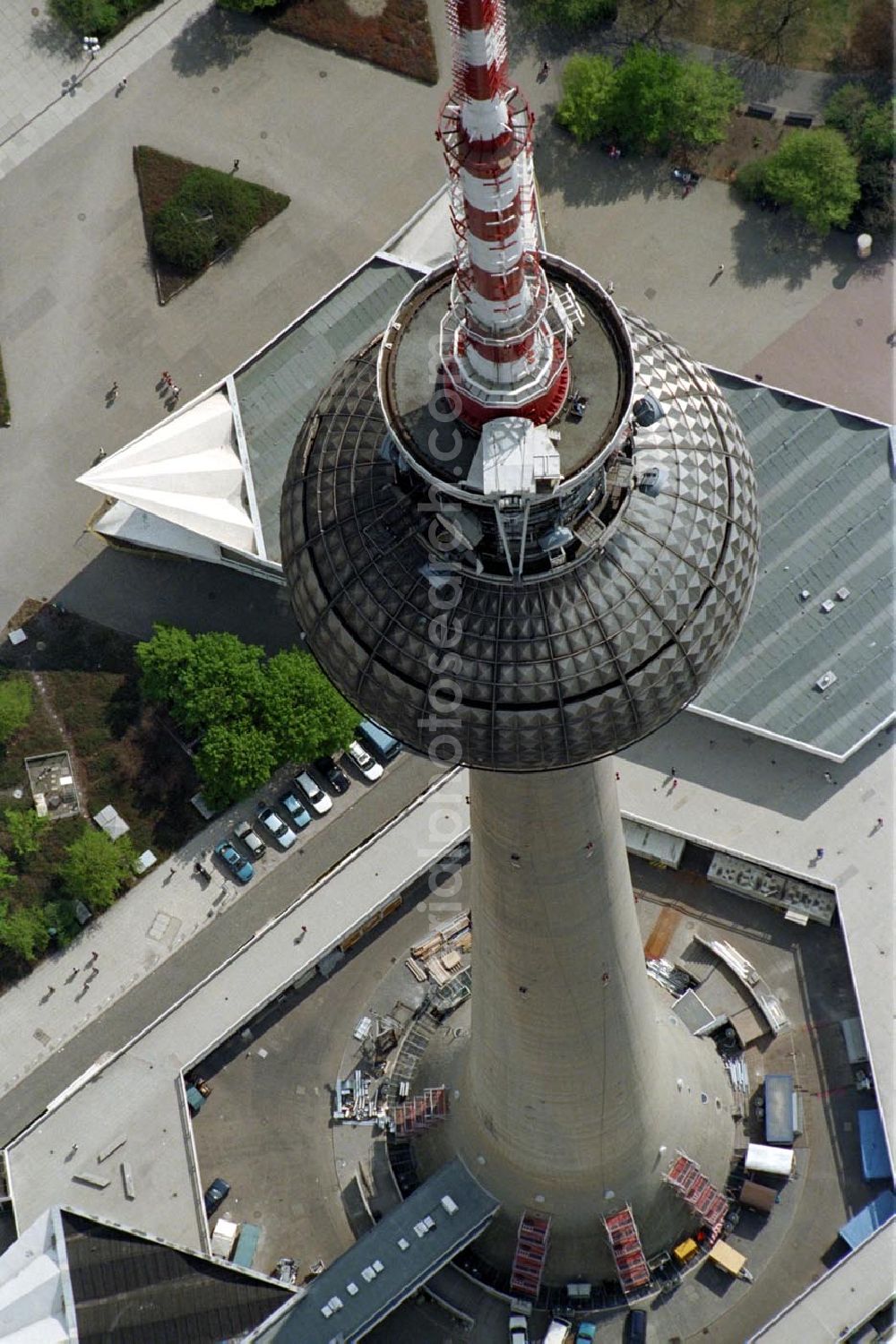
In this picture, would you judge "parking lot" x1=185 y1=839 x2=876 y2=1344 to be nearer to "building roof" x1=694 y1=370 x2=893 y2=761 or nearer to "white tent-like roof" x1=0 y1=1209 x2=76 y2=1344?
"building roof" x1=694 y1=370 x2=893 y2=761

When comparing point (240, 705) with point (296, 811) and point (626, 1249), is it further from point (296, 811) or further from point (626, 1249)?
point (626, 1249)

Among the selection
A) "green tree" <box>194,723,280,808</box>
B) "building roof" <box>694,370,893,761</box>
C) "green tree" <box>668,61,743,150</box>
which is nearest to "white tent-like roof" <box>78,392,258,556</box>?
"green tree" <box>194,723,280,808</box>

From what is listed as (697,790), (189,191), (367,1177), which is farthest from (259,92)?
(367,1177)

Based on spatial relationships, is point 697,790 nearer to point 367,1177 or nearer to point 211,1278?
point 367,1177

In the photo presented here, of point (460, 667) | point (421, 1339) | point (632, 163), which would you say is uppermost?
point (632, 163)

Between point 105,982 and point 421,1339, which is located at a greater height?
point 105,982

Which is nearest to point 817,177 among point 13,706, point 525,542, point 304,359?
point 304,359
